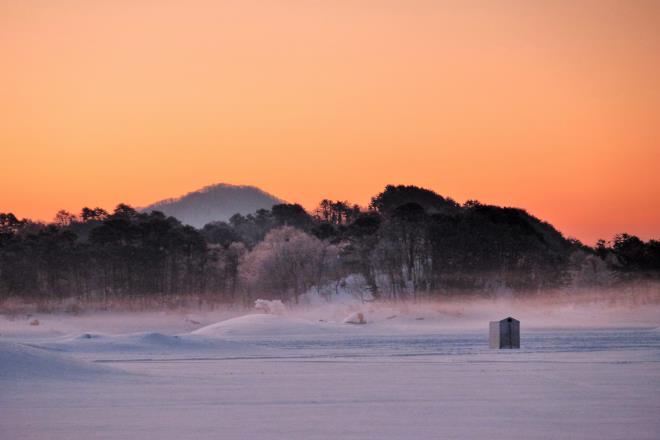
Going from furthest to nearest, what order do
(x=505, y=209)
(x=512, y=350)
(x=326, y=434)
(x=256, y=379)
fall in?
1. (x=505, y=209)
2. (x=512, y=350)
3. (x=256, y=379)
4. (x=326, y=434)

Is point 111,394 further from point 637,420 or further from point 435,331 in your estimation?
point 435,331

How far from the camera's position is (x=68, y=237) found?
7856 centimetres

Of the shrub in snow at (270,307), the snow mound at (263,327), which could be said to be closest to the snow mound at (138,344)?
the snow mound at (263,327)

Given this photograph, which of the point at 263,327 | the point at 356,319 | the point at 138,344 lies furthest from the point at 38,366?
the point at 356,319

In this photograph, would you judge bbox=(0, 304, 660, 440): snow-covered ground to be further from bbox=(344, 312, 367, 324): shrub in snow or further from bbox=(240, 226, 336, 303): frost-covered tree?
bbox=(240, 226, 336, 303): frost-covered tree

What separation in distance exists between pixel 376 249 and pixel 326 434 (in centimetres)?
6476

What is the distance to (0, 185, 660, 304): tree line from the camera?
75.1 metres

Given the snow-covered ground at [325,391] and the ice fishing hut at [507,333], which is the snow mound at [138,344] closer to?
the snow-covered ground at [325,391]

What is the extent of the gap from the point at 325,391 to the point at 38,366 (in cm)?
648

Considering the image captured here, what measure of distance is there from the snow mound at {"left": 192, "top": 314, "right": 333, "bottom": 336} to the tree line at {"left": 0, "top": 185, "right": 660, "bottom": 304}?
78.5 ft

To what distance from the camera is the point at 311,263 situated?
76.9 metres

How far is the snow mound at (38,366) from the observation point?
61.0 feet

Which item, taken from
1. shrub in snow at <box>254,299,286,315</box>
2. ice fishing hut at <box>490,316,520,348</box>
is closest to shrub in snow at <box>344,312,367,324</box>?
shrub in snow at <box>254,299,286,315</box>

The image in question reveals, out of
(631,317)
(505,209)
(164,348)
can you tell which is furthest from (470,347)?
(505,209)
